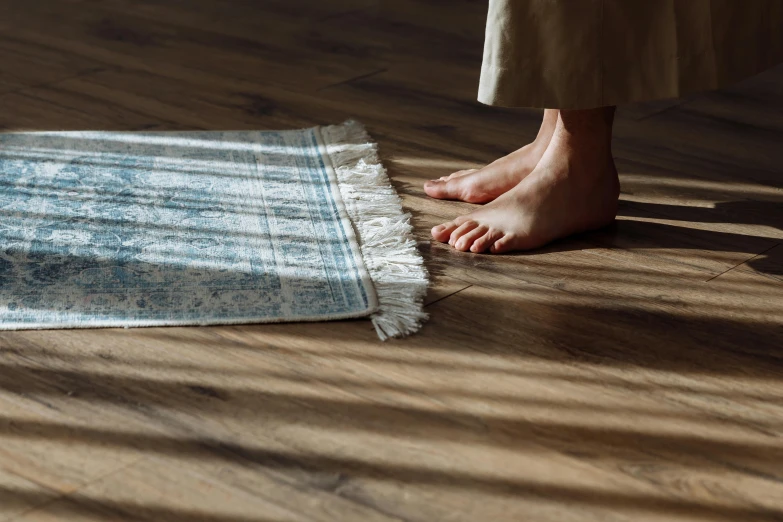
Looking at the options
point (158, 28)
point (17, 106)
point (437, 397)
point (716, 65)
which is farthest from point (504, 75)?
point (158, 28)

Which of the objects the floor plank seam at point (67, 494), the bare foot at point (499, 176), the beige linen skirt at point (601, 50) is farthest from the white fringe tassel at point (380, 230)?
the floor plank seam at point (67, 494)

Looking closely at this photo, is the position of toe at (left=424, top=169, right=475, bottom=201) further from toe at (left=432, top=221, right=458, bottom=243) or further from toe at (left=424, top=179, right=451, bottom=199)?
toe at (left=432, top=221, right=458, bottom=243)

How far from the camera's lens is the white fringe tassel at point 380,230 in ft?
4.43

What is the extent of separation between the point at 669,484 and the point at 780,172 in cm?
107

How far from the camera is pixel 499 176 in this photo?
1722mm

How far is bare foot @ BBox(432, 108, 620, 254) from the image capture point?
1556mm

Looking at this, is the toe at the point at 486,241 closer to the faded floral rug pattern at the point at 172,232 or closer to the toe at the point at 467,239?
the toe at the point at 467,239

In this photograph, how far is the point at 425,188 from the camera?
1766 mm

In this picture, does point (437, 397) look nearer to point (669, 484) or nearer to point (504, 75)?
point (669, 484)

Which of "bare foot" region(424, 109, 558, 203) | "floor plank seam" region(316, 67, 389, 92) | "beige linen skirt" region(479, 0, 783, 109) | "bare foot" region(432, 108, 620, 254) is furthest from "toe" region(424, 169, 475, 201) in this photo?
"floor plank seam" region(316, 67, 389, 92)

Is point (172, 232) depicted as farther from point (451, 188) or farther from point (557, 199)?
point (557, 199)

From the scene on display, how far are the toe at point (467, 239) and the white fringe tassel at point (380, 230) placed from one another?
7 centimetres

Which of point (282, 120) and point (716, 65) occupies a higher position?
point (716, 65)

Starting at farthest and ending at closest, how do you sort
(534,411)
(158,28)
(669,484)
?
(158,28) → (534,411) → (669,484)
